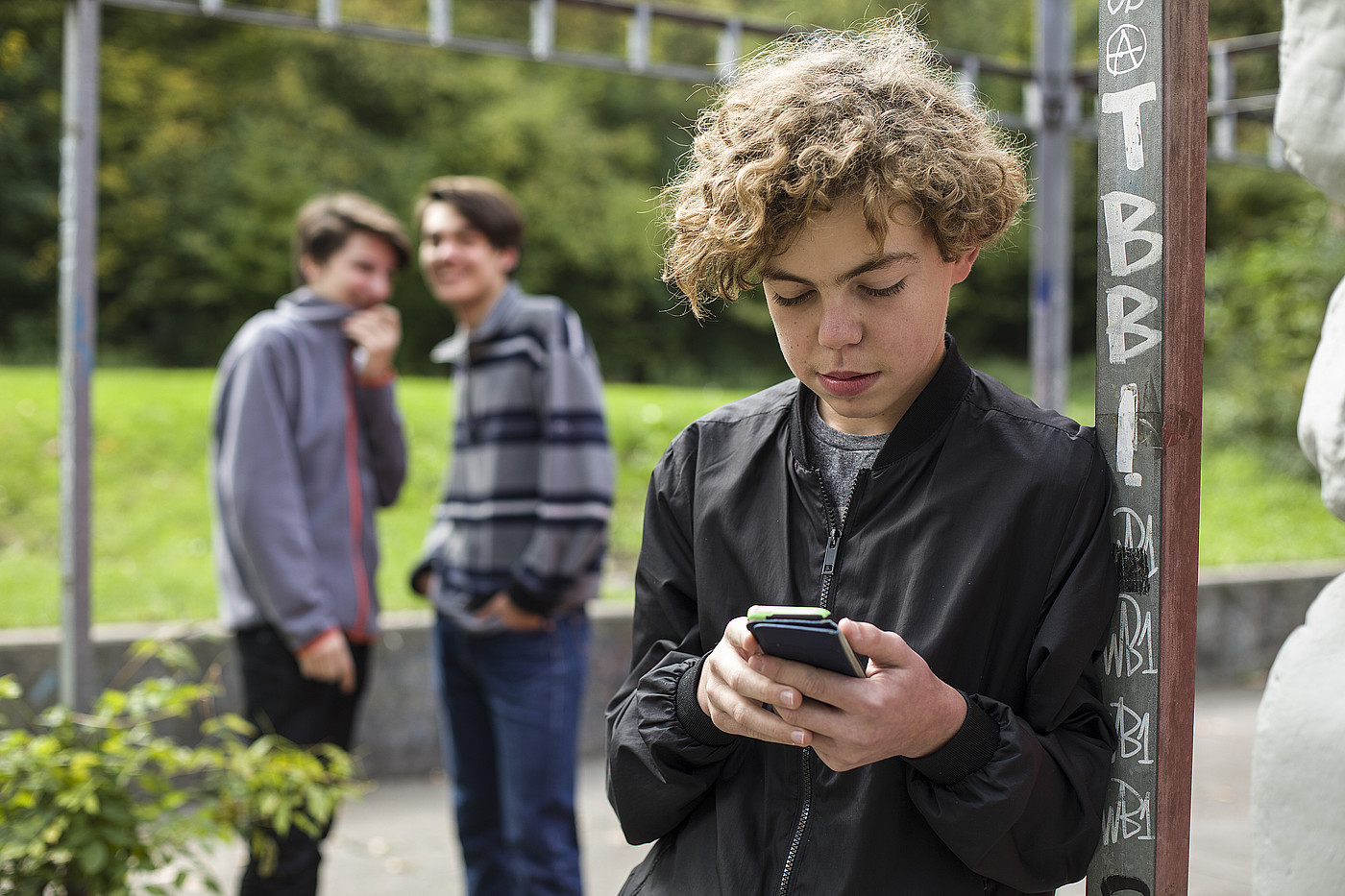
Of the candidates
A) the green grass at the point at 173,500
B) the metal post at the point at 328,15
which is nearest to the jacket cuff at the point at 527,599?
the metal post at the point at 328,15

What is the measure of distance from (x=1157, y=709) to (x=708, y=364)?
20.7 metres

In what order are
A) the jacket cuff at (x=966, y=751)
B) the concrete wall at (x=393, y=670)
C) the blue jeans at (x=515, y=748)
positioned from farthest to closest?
1. the concrete wall at (x=393, y=670)
2. the blue jeans at (x=515, y=748)
3. the jacket cuff at (x=966, y=751)

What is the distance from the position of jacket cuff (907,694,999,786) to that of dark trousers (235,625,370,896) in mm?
2414

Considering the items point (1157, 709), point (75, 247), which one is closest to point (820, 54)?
point (1157, 709)

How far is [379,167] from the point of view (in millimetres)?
19938

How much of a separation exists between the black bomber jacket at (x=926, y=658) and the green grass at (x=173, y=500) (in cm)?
514

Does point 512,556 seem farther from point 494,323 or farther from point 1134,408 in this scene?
point 1134,408

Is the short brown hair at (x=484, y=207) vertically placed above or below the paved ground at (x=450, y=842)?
above

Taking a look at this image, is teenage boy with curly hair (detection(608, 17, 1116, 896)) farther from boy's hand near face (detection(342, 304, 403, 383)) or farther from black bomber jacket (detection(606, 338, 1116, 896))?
boy's hand near face (detection(342, 304, 403, 383))

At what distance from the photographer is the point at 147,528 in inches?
304

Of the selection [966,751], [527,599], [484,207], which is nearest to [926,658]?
[966,751]

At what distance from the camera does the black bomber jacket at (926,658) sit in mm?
1257

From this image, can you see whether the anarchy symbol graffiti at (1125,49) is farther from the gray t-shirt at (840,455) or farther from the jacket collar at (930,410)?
the gray t-shirt at (840,455)

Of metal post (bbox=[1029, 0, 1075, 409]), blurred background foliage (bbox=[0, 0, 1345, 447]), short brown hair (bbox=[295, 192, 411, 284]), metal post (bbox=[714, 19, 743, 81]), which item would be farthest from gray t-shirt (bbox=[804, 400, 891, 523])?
blurred background foliage (bbox=[0, 0, 1345, 447])
